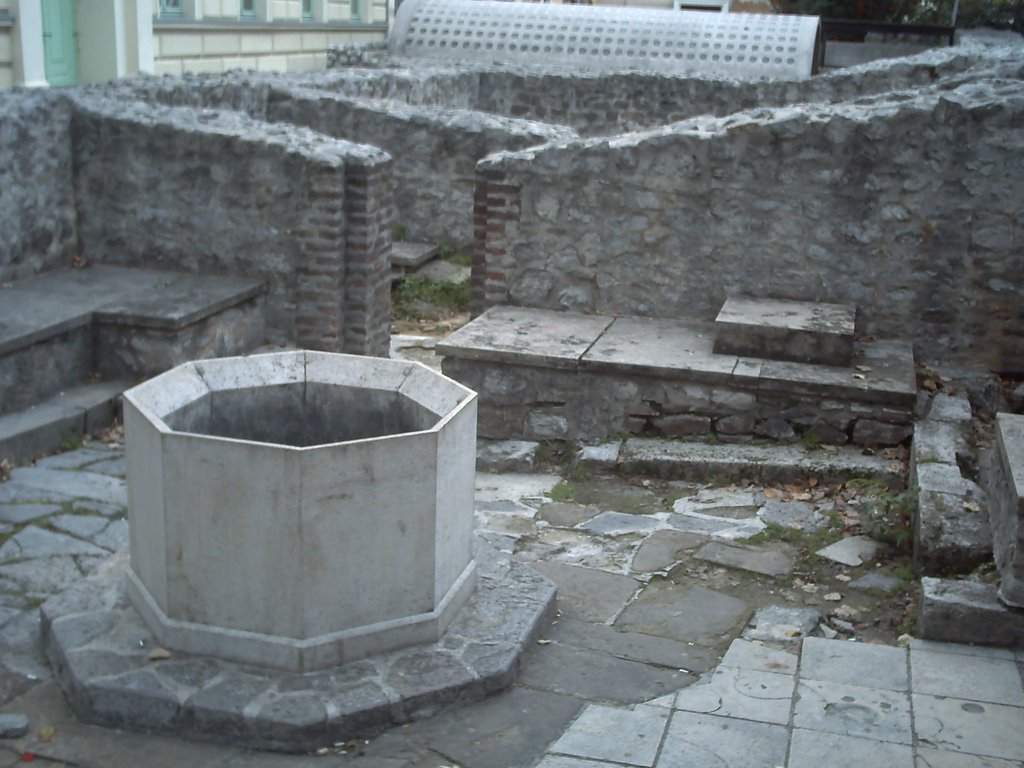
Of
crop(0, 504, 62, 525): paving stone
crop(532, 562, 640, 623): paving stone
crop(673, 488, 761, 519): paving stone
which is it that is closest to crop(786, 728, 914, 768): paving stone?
crop(532, 562, 640, 623): paving stone

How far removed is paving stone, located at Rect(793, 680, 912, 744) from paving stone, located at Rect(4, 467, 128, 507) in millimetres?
3206

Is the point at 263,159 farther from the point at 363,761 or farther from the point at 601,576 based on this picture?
the point at 363,761

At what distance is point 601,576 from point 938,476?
159cm

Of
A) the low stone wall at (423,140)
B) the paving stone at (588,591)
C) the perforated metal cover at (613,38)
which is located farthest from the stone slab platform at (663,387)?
the perforated metal cover at (613,38)

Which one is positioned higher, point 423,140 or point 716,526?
point 423,140

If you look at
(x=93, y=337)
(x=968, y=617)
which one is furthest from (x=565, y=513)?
(x=93, y=337)

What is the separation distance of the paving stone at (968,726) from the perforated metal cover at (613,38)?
1252 cm

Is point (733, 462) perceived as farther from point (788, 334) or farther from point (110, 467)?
point (110, 467)

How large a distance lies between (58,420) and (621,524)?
2.91 m

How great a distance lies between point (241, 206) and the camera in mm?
7578

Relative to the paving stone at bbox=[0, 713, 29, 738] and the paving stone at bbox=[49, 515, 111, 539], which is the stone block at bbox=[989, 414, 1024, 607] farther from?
the paving stone at bbox=[49, 515, 111, 539]

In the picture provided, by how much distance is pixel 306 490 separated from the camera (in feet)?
11.6

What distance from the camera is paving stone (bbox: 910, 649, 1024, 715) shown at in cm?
379

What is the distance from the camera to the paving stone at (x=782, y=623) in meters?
4.29
